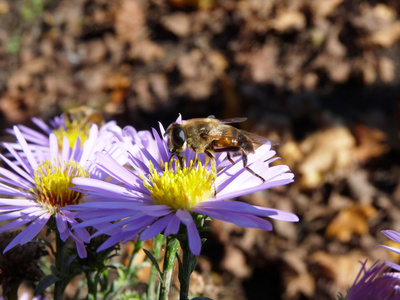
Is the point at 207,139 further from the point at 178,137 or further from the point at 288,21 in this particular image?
the point at 288,21

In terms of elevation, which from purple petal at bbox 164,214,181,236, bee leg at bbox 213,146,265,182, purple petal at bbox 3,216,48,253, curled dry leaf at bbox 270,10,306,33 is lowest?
purple petal at bbox 3,216,48,253

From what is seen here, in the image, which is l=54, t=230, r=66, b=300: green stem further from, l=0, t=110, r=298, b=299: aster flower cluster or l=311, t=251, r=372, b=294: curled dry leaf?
l=311, t=251, r=372, b=294: curled dry leaf

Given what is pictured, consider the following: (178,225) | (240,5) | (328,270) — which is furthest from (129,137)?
(240,5)

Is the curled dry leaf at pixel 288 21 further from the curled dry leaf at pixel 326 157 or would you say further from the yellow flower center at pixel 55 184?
the yellow flower center at pixel 55 184

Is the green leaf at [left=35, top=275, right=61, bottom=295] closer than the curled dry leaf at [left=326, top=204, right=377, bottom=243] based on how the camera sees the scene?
Yes

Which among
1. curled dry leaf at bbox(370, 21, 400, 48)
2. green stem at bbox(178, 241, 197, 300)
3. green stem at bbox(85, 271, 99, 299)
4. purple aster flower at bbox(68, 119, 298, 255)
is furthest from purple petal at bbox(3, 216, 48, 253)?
curled dry leaf at bbox(370, 21, 400, 48)

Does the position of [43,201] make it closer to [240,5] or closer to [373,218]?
[373,218]
